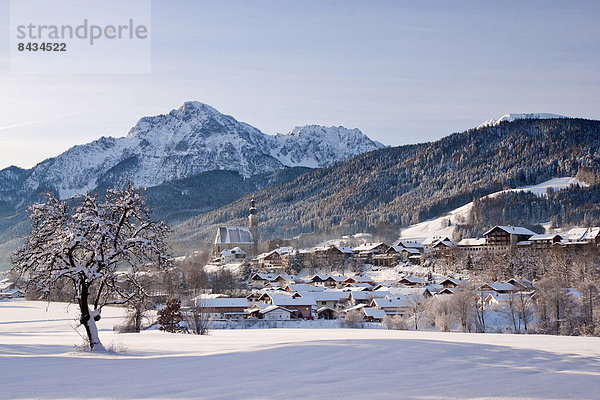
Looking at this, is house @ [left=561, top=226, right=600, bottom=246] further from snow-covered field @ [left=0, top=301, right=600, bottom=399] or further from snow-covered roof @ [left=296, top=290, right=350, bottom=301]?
snow-covered field @ [left=0, top=301, right=600, bottom=399]

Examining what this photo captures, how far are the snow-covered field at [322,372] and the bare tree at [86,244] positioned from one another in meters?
2.91

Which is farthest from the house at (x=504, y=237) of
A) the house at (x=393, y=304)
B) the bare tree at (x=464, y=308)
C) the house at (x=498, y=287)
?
the bare tree at (x=464, y=308)

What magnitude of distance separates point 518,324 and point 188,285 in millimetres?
63978

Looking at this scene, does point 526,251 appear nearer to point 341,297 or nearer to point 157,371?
point 341,297

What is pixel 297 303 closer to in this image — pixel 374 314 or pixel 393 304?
pixel 374 314

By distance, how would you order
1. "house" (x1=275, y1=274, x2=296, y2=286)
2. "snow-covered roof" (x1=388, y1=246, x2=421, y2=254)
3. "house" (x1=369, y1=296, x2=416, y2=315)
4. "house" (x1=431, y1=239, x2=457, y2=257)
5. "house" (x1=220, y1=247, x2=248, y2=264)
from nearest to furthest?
"house" (x1=369, y1=296, x2=416, y2=315)
"house" (x1=275, y1=274, x2=296, y2=286)
"house" (x1=431, y1=239, x2=457, y2=257)
"snow-covered roof" (x1=388, y1=246, x2=421, y2=254)
"house" (x1=220, y1=247, x2=248, y2=264)

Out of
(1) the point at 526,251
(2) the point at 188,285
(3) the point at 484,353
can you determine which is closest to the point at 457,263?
(1) the point at 526,251

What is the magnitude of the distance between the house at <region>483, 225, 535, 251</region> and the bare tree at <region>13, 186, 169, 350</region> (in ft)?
413

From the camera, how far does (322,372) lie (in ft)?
54.6

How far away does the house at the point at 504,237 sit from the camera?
139000 mm

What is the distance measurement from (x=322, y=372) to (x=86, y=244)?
11640mm

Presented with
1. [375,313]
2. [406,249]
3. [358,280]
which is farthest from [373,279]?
[375,313]

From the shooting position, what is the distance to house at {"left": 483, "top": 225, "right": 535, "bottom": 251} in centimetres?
13900

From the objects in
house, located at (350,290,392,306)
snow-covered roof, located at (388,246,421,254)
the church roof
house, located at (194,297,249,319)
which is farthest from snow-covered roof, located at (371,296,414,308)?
the church roof
